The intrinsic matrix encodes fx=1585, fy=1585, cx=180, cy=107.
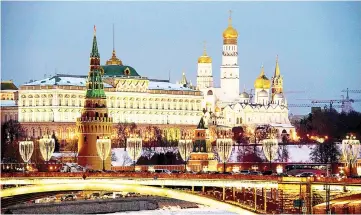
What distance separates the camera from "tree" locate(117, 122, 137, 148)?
253 ft

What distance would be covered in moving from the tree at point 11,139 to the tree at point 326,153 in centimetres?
1246

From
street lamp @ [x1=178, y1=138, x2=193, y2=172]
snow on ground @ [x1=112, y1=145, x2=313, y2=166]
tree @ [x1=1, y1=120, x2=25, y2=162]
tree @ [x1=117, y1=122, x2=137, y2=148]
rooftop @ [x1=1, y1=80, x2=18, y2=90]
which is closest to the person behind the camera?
street lamp @ [x1=178, y1=138, x2=193, y2=172]

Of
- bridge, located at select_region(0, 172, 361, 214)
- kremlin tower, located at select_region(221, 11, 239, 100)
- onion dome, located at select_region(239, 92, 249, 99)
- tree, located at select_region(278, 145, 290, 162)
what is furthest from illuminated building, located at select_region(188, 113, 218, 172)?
onion dome, located at select_region(239, 92, 249, 99)

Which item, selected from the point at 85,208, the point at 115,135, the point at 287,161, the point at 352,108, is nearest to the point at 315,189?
the point at 85,208

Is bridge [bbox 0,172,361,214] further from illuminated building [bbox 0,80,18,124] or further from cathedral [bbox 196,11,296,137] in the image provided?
cathedral [bbox 196,11,296,137]

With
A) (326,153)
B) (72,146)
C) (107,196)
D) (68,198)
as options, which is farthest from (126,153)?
(68,198)

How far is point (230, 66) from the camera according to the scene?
10100 centimetres

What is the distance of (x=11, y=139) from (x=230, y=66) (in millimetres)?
30019

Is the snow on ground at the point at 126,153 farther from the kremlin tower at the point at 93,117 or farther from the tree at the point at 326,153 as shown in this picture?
the tree at the point at 326,153

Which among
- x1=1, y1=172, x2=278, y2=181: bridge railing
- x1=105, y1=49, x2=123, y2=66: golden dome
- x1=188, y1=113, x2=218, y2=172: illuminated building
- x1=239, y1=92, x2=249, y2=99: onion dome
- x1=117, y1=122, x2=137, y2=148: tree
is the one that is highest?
x1=105, y1=49, x2=123, y2=66: golden dome

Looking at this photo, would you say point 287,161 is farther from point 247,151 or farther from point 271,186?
point 271,186

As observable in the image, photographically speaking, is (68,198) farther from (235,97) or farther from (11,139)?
(235,97)

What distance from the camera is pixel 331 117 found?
270 feet

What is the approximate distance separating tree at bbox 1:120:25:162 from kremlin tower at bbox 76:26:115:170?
2.61 metres
